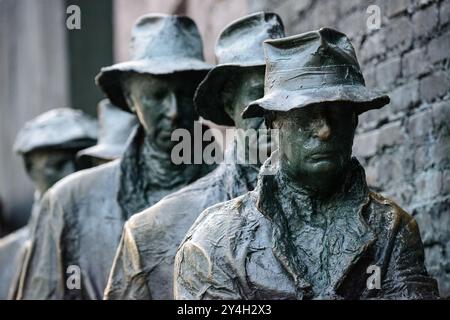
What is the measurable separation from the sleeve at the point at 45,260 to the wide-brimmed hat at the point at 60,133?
207 cm

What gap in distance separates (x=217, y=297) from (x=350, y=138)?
798 mm

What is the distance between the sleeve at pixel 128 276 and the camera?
9.08m

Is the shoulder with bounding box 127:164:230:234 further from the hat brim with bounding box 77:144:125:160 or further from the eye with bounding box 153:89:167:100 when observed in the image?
the hat brim with bounding box 77:144:125:160

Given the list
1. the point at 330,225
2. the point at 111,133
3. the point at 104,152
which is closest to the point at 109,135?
the point at 111,133

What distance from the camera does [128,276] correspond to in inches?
360

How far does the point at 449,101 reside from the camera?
9.55m

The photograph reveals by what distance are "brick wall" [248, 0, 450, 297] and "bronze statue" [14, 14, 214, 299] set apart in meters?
1.06

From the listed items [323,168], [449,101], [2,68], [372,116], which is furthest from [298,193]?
[2,68]

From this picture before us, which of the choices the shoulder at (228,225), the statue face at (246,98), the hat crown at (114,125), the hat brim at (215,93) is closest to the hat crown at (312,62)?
the shoulder at (228,225)

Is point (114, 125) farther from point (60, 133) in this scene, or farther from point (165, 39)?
point (165, 39)

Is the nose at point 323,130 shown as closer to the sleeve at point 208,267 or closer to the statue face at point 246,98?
the sleeve at point 208,267

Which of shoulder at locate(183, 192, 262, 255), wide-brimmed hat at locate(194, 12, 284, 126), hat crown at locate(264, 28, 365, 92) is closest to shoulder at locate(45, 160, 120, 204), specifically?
wide-brimmed hat at locate(194, 12, 284, 126)

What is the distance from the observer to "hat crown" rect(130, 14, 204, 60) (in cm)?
1015

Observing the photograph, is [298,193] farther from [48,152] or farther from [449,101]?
[48,152]
